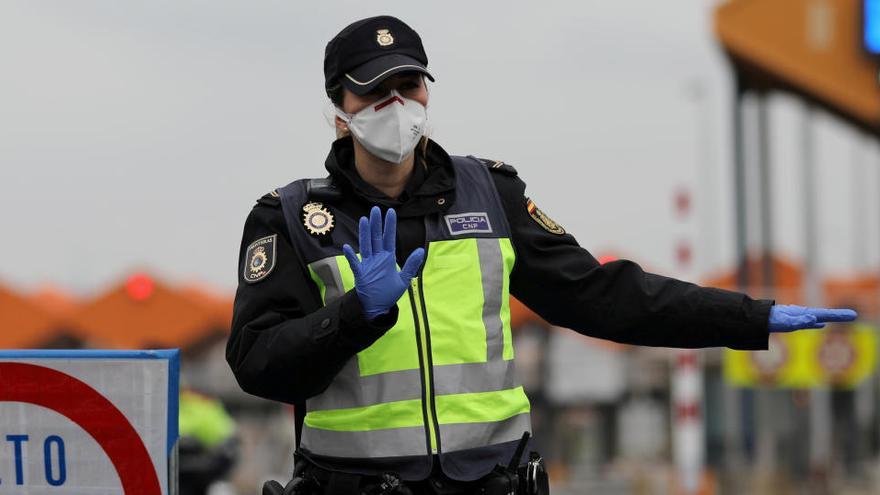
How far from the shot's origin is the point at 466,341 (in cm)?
347

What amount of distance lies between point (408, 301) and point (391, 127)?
0.34 meters

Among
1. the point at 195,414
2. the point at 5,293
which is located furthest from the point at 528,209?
the point at 5,293

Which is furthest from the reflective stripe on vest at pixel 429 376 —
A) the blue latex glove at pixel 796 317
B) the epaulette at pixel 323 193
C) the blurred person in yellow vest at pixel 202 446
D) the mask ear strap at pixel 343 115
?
the blurred person in yellow vest at pixel 202 446

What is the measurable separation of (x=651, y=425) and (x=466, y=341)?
14.7 meters

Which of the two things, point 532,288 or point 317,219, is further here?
point 532,288

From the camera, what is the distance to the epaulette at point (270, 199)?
3.59m

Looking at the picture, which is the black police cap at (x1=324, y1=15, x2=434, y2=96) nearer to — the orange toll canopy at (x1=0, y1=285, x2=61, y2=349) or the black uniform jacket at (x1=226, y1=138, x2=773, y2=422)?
the black uniform jacket at (x1=226, y1=138, x2=773, y2=422)

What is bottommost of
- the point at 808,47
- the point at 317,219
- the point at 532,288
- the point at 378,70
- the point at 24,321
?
the point at 24,321

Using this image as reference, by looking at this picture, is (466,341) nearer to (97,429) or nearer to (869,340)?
(97,429)

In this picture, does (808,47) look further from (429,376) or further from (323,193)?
(429,376)

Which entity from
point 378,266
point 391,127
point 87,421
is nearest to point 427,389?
point 378,266

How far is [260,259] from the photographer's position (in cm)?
353

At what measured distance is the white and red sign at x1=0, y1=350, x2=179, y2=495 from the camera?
3715 mm

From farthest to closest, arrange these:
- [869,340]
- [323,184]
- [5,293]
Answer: [5,293], [869,340], [323,184]
